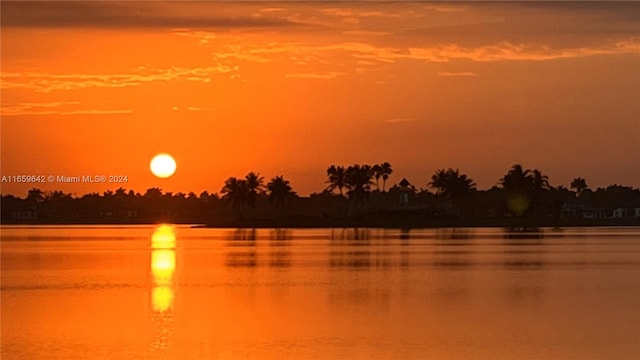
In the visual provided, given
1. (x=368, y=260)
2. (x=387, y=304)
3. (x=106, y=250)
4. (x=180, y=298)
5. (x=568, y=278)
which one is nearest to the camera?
(x=387, y=304)

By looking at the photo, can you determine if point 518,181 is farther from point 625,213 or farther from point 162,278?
point 162,278

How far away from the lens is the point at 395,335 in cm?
2855

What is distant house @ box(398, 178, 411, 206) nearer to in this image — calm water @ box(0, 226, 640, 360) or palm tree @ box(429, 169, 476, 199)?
palm tree @ box(429, 169, 476, 199)

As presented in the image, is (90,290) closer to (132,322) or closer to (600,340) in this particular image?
(132,322)

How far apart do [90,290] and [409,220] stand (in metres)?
114

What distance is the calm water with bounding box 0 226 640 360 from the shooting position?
86.9 ft

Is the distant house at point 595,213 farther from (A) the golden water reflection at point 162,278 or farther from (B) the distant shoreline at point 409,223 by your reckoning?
(A) the golden water reflection at point 162,278

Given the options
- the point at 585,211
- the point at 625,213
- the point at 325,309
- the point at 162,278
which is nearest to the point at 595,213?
the point at 585,211

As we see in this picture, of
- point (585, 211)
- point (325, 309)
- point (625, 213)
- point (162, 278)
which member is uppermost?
point (585, 211)

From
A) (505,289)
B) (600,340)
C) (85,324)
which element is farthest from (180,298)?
(600,340)

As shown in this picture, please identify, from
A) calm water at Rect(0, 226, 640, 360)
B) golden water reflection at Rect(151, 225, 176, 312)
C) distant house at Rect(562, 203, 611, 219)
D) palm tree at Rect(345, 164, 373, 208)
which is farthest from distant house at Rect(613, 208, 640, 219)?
calm water at Rect(0, 226, 640, 360)

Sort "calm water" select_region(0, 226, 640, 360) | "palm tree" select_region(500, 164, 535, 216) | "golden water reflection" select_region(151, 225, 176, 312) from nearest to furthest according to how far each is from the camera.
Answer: "calm water" select_region(0, 226, 640, 360) < "golden water reflection" select_region(151, 225, 176, 312) < "palm tree" select_region(500, 164, 535, 216)

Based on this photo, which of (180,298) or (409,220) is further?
(409,220)

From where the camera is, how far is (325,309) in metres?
35.3
